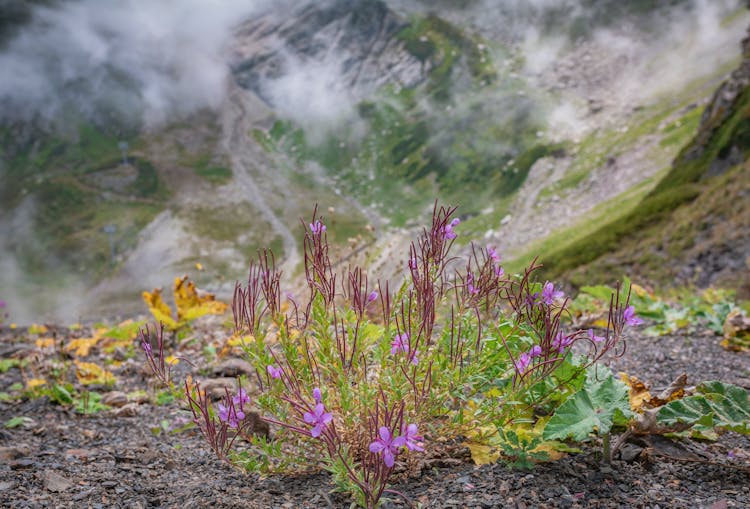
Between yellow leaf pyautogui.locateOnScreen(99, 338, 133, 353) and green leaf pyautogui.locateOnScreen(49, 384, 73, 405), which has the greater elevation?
yellow leaf pyautogui.locateOnScreen(99, 338, 133, 353)

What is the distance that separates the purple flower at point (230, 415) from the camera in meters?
3.32

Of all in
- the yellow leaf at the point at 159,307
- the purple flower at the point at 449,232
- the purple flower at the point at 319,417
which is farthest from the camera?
the yellow leaf at the point at 159,307

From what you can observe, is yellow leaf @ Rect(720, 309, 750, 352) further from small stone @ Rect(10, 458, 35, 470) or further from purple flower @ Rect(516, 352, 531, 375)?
small stone @ Rect(10, 458, 35, 470)

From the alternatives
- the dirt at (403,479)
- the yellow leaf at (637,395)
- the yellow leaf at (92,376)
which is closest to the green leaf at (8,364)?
the yellow leaf at (92,376)

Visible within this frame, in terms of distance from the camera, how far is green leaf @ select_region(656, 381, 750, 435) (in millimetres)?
3604

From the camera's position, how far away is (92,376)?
24.5ft

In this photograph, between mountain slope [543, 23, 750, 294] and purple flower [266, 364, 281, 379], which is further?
mountain slope [543, 23, 750, 294]

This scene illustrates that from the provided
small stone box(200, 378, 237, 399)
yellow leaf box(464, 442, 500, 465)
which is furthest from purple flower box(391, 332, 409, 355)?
small stone box(200, 378, 237, 399)

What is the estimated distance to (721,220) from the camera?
97.3ft

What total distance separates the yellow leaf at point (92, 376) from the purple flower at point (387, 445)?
20.2ft

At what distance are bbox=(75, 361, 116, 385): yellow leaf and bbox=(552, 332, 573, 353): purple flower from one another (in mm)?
6402

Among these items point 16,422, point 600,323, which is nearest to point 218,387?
point 16,422

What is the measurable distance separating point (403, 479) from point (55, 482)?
263cm

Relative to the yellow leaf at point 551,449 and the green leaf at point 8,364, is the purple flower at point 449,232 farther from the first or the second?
the green leaf at point 8,364
